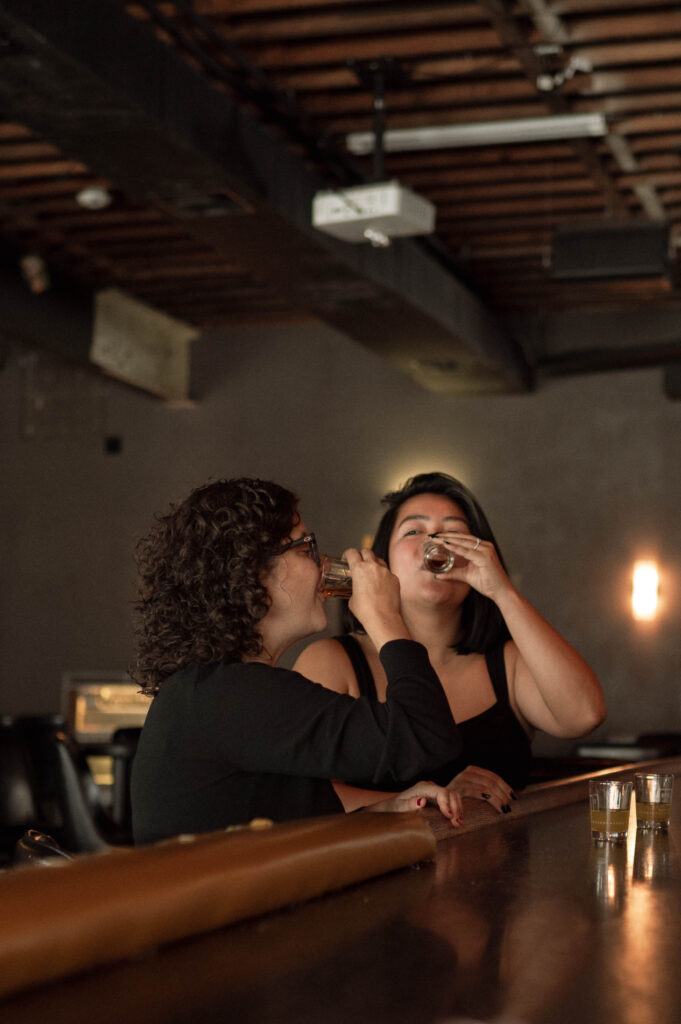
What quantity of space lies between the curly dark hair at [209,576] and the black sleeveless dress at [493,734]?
1.87 ft

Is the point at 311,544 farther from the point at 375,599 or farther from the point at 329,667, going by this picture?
the point at 329,667

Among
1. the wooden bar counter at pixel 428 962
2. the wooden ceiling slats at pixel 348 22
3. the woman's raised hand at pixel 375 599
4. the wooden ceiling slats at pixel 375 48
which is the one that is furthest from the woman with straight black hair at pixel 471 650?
the wooden ceiling slats at pixel 375 48

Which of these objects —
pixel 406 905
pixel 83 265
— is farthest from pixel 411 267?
pixel 406 905

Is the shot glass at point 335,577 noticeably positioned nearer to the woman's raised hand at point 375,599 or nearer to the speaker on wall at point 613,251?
the woman's raised hand at point 375,599

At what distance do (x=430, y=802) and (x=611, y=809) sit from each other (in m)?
0.29

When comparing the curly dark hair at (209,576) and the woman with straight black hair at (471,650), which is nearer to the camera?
the curly dark hair at (209,576)

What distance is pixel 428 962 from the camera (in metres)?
0.82

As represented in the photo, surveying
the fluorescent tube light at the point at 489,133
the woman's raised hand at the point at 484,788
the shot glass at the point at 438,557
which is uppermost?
the fluorescent tube light at the point at 489,133

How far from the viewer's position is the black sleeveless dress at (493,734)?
84.2 inches

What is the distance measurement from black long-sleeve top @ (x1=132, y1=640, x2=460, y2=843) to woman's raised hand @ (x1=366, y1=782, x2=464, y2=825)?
9 centimetres

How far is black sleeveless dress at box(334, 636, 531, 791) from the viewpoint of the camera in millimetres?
2139

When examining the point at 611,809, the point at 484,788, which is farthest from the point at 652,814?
the point at 484,788

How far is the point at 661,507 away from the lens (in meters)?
7.69

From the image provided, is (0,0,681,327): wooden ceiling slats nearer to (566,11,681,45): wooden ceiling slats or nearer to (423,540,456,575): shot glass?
(566,11,681,45): wooden ceiling slats
